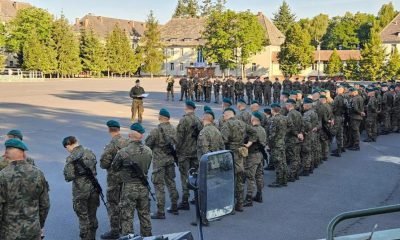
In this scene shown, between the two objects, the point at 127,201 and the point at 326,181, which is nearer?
the point at 127,201

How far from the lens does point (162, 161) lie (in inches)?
345

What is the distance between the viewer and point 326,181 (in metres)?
11.6

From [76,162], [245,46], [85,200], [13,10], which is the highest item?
[13,10]

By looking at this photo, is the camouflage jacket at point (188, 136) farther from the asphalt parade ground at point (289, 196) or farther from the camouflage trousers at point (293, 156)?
the camouflage trousers at point (293, 156)

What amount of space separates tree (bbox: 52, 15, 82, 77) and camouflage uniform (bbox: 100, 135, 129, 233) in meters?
64.1

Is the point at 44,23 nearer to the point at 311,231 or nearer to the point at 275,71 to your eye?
the point at 275,71

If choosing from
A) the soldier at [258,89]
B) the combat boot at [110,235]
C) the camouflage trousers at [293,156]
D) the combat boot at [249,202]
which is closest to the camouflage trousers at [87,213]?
the combat boot at [110,235]

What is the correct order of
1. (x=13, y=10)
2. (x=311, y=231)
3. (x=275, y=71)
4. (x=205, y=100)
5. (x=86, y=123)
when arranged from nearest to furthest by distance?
(x=311, y=231)
(x=86, y=123)
(x=205, y=100)
(x=275, y=71)
(x=13, y=10)

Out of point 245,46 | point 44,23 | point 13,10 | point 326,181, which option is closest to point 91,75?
point 44,23

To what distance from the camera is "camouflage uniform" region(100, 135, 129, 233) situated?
25.3 ft

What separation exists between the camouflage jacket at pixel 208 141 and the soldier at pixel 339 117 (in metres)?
7.06

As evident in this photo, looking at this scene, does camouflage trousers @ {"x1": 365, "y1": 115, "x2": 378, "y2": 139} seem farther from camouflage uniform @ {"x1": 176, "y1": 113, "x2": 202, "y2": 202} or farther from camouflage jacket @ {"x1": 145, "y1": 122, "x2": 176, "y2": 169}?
camouflage jacket @ {"x1": 145, "y1": 122, "x2": 176, "y2": 169}

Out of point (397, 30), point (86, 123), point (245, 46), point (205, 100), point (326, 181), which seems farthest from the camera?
point (397, 30)

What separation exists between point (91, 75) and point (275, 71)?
97.4 feet
